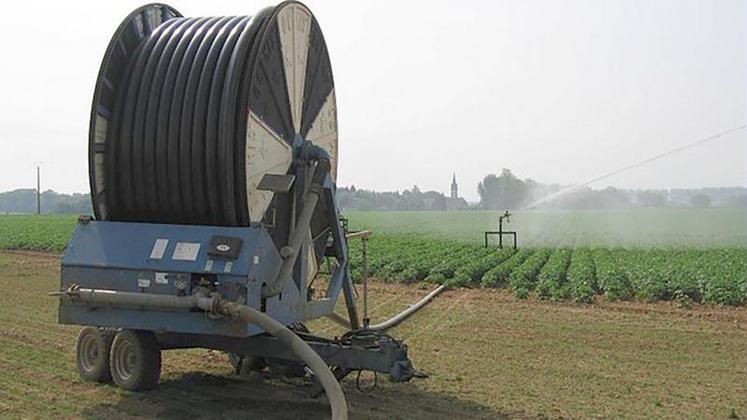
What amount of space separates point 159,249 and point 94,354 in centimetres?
215

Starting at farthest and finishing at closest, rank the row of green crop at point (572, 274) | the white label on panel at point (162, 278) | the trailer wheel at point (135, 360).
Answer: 1. the row of green crop at point (572, 274)
2. the trailer wheel at point (135, 360)
3. the white label on panel at point (162, 278)

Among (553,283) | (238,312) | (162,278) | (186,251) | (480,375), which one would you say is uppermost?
(186,251)

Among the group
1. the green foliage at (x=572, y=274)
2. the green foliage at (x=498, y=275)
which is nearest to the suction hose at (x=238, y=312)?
the green foliage at (x=572, y=274)

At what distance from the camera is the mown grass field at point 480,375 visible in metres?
7.70

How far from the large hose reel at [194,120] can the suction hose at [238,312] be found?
98 cm

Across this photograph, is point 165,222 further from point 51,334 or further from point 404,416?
point 51,334

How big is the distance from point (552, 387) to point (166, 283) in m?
4.47

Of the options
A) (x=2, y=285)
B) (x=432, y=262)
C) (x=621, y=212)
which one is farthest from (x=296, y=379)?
(x=621, y=212)

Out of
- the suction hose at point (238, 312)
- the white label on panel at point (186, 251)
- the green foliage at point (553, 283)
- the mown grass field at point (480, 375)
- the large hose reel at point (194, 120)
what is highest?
the large hose reel at point (194, 120)

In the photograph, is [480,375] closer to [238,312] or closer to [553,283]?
[238,312]

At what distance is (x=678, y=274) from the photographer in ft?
64.5

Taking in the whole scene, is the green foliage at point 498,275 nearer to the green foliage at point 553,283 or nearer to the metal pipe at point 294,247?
the green foliage at point 553,283

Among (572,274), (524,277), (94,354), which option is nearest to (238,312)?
(94,354)

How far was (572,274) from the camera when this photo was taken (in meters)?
21.1
